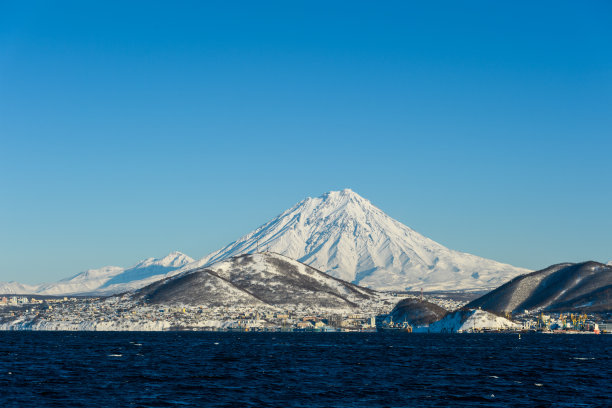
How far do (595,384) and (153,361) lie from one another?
3948 inches

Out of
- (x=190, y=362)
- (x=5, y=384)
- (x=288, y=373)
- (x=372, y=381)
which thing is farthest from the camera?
(x=190, y=362)

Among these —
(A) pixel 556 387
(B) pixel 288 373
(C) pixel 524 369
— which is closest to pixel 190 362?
(B) pixel 288 373

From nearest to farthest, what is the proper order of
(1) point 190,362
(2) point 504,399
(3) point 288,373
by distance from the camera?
(2) point 504,399 < (3) point 288,373 < (1) point 190,362

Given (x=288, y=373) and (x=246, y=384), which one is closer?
(x=246, y=384)

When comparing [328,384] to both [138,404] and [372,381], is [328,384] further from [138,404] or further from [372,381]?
[138,404]

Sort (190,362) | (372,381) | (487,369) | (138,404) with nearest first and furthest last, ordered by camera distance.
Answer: (138,404) → (372,381) → (487,369) → (190,362)

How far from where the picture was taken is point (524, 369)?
176 m

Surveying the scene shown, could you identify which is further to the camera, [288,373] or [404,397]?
[288,373]

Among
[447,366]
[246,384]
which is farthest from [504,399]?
[447,366]

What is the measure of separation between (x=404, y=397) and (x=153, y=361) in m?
89.6

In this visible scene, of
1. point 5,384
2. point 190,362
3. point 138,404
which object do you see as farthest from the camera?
point 190,362

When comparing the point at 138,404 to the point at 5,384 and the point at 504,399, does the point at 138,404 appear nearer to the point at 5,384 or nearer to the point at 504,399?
the point at 5,384

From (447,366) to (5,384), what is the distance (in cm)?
9437

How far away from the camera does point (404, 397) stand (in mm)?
121375
